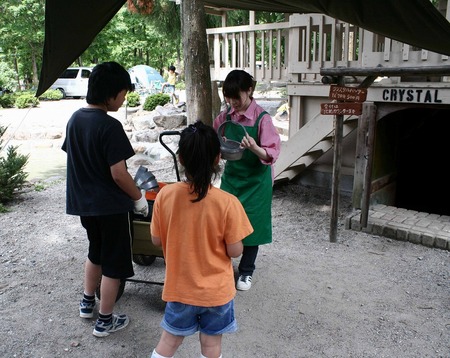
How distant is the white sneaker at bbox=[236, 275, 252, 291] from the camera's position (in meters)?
3.73

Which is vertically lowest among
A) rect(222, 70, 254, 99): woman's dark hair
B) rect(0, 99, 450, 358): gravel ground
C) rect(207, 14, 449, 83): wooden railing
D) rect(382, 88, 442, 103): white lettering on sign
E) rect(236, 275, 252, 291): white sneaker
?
rect(0, 99, 450, 358): gravel ground

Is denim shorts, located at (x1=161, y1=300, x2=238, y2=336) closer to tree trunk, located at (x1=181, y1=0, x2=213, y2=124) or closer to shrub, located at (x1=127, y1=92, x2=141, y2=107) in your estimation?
tree trunk, located at (x1=181, y1=0, x2=213, y2=124)

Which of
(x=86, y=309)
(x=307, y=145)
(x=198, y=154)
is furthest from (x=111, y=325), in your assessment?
(x=307, y=145)

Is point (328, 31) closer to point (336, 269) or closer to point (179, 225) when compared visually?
point (336, 269)

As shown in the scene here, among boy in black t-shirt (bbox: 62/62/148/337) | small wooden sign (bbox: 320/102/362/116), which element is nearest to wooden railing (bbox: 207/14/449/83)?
small wooden sign (bbox: 320/102/362/116)

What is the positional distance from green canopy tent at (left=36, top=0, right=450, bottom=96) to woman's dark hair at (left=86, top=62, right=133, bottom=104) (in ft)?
1.98

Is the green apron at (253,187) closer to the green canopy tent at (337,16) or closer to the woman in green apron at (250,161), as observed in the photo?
the woman in green apron at (250,161)

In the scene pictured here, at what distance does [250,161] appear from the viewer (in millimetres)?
3439

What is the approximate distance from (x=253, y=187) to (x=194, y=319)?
155 centimetres

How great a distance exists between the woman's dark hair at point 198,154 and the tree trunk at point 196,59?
4.91 metres

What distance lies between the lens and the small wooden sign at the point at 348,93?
469 centimetres

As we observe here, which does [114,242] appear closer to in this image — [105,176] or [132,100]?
[105,176]

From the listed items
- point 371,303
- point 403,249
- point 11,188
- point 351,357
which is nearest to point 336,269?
point 371,303

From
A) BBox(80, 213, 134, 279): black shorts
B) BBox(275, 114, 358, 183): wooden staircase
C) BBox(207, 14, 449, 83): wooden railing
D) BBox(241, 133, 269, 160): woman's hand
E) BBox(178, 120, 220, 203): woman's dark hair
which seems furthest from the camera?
BBox(275, 114, 358, 183): wooden staircase
